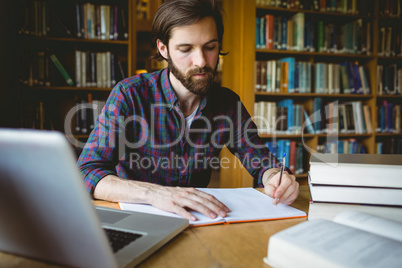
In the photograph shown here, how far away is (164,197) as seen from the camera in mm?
708

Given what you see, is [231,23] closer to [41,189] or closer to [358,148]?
[358,148]

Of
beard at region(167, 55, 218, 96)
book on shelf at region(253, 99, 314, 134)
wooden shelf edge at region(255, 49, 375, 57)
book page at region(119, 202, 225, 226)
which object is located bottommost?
book page at region(119, 202, 225, 226)

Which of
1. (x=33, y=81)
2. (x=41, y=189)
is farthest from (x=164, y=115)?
(x=33, y=81)

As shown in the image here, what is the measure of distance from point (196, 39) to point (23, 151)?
40.2 inches

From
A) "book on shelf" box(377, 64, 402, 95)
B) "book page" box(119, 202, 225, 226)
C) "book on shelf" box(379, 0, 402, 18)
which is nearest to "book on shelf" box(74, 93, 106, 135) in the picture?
"book page" box(119, 202, 225, 226)

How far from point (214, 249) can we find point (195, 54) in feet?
2.94

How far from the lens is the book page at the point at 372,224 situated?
0.49m

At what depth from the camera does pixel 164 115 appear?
126 centimetres

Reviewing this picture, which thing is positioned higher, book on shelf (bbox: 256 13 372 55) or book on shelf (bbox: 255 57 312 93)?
book on shelf (bbox: 256 13 372 55)

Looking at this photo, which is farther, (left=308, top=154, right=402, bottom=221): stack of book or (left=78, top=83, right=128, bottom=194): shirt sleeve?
(left=78, top=83, right=128, bottom=194): shirt sleeve

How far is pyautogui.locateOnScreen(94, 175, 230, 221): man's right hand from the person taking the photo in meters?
0.67

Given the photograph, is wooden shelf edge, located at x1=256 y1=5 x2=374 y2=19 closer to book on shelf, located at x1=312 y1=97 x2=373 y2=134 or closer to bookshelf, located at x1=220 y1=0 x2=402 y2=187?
bookshelf, located at x1=220 y1=0 x2=402 y2=187

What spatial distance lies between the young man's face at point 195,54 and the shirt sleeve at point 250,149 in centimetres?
24

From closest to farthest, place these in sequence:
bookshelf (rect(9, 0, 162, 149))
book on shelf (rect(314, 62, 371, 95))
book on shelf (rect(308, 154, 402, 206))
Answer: book on shelf (rect(308, 154, 402, 206)) < bookshelf (rect(9, 0, 162, 149)) < book on shelf (rect(314, 62, 371, 95))
